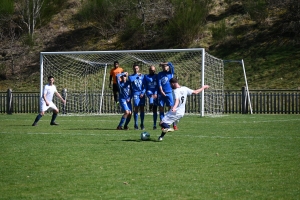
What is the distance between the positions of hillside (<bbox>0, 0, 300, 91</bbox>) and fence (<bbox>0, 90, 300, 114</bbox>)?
3.17 meters

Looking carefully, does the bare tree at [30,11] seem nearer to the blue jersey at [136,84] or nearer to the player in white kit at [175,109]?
the blue jersey at [136,84]

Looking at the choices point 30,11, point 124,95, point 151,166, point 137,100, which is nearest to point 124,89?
point 124,95

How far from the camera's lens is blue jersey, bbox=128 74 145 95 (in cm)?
2025

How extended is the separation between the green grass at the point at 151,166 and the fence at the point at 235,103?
13.5m

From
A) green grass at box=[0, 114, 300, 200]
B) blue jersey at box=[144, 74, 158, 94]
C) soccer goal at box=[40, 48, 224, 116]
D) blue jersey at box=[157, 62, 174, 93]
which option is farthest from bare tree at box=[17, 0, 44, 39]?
green grass at box=[0, 114, 300, 200]

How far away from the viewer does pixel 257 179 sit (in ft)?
32.9

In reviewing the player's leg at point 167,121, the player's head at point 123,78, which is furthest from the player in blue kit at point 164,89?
the player's leg at point 167,121

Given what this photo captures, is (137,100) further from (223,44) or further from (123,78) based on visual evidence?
(223,44)

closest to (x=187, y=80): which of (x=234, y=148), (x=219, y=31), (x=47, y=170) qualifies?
(x=219, y=31)

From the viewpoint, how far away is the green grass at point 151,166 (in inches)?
359

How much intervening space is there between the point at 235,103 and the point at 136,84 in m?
14.3

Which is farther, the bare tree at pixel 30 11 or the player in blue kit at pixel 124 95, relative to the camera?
the bare tree at pixel 30 11

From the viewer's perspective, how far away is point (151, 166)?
11.5 meters

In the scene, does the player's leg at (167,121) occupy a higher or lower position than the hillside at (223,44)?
lower
